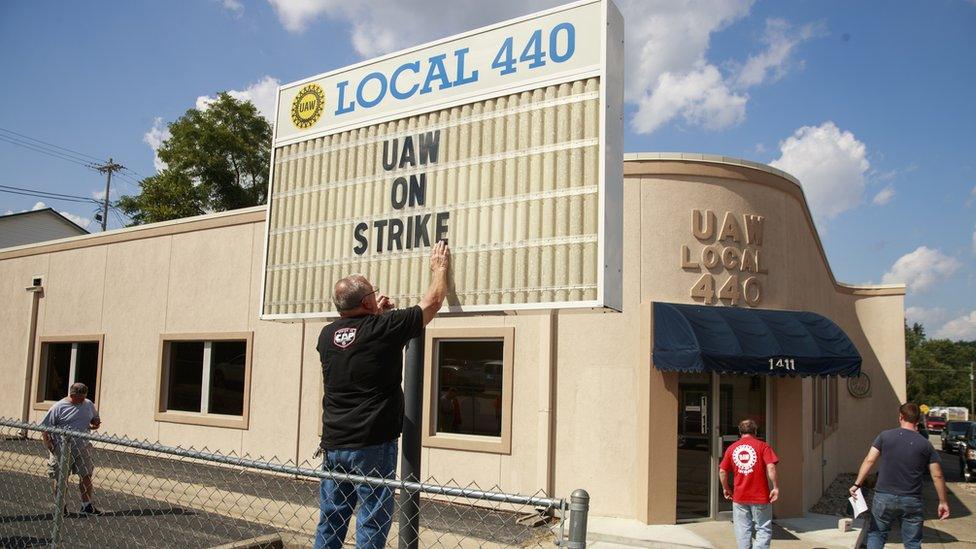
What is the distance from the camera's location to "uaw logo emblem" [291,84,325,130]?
638 cm

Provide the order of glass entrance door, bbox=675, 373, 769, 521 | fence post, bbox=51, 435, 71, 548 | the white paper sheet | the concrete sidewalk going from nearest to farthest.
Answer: fence post, bbox=51, 435, 71, 548, the white paper sheet, the concrete sidewalk, glass entrance door, bbox=675, 373, 769, 521

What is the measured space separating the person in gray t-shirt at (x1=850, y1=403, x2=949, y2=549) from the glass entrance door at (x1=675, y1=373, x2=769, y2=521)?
3.52m

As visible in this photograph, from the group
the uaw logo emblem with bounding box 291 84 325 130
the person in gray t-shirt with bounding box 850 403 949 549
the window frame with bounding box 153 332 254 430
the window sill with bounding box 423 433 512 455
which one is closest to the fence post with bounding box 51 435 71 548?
the uaw logo emblem with bounding box 291 84 325 130

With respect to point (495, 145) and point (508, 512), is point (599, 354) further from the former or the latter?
point (495, 145)

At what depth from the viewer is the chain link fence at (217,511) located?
174 inches

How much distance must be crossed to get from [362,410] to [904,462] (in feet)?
19.3

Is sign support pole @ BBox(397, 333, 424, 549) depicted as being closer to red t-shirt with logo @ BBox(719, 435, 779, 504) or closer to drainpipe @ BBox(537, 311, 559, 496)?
red t-shirt with logo @ BBox(719, 435, 779, 504)

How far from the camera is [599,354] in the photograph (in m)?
10.9

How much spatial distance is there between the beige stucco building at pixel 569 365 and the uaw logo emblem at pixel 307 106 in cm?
260

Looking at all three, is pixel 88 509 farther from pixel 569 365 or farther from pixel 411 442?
pixel 411 442

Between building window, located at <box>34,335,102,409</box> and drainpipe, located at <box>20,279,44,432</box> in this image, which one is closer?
building window, located at <box>34,335,102,409</box>

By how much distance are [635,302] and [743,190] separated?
2.58 m

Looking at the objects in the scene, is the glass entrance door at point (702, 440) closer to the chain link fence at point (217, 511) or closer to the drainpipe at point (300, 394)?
the chain link fence at point (217, 511)

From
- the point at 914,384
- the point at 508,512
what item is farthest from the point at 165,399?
the point at 914,384
